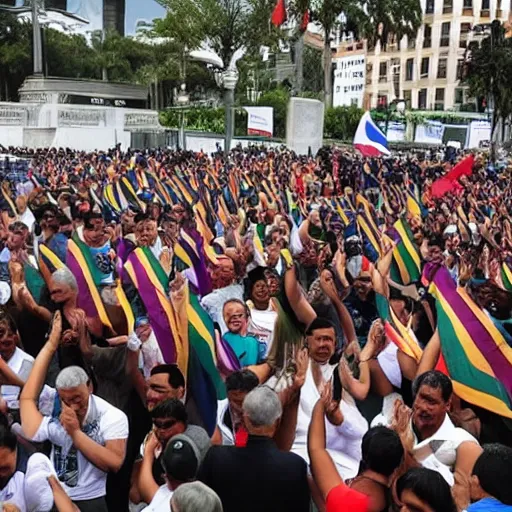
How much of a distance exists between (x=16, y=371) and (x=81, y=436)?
0.96 metres

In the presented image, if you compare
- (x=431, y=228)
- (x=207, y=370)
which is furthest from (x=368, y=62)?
(x=207, y=370)

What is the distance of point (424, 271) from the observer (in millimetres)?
6898

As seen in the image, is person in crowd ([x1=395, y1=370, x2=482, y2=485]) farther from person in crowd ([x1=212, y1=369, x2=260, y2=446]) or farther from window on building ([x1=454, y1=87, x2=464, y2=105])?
window on building ([x1=454, y1=87, x2=464, y2=105])

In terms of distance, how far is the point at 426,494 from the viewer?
8.35 ft

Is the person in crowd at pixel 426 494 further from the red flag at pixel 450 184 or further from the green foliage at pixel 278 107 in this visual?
the green foliage at pixel 278 107

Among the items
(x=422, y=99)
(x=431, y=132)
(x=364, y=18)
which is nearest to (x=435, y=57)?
(x=422, y=99)

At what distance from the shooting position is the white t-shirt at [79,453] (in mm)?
3406

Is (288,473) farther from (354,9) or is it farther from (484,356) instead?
(354,9)

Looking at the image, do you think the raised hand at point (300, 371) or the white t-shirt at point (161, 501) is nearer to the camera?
the white t-shirt at point (161, 501)

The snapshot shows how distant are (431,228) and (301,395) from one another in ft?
18.4

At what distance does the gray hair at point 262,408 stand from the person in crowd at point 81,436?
25.6 inches

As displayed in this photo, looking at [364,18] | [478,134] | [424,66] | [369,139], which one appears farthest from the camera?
[424,66]

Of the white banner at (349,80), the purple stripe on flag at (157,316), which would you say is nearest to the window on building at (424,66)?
the white banner at (349,80)

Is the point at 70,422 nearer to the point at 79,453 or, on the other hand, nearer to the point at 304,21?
the point at 79,453
